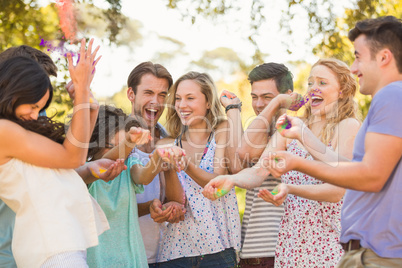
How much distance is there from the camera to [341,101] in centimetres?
345

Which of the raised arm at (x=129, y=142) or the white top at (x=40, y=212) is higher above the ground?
the raised arm at (x=129, y=142)

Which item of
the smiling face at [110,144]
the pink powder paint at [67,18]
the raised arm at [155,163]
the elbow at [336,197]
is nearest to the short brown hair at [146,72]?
the smiling face at [110,144]

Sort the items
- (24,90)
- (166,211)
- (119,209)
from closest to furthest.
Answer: (24,90)
(119,209)
(166,211)

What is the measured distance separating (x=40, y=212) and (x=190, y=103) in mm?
1871

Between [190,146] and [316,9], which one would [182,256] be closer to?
[190,146]

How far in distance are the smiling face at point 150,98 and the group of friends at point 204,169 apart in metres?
0.01

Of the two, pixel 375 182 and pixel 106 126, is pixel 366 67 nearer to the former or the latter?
pixel 375 182

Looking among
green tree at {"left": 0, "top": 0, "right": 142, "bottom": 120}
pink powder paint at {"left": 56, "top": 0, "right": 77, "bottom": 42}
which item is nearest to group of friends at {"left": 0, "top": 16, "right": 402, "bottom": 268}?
pink powder paint at {"left": 56, "top": 0, "right": 77, "bottom": 42}

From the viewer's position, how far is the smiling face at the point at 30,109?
2.56m

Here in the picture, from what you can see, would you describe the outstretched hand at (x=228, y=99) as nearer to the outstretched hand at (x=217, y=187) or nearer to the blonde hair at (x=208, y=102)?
the blonde hair at (x=208, y=102)

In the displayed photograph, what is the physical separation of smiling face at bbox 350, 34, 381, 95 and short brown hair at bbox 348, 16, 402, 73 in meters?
0.02

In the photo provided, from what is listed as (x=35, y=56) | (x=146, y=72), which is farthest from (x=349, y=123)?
(x=35, y=56)

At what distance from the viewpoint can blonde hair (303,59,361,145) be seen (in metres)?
3.30

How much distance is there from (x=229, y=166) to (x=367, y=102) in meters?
5.23
